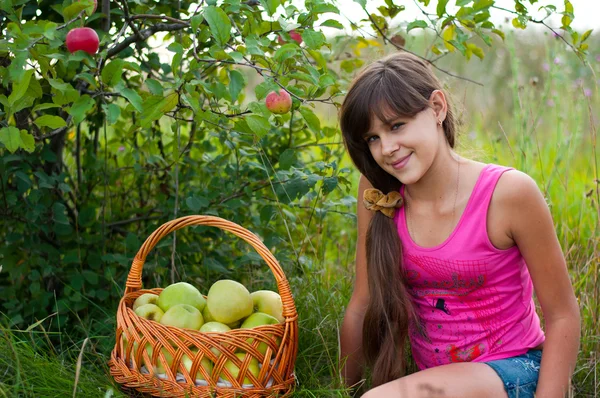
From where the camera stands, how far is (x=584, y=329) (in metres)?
2.13

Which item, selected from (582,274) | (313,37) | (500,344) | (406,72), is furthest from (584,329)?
(313,37)

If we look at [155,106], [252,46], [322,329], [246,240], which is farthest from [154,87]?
[322,329]

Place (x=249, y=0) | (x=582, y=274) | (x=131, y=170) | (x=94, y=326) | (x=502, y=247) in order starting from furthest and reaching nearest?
(x=131, y=170)
(x=582, y=274)
(x=94, y=326)
(x=249, y=0)
(x=502, y=247)

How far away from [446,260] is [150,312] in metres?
0.75

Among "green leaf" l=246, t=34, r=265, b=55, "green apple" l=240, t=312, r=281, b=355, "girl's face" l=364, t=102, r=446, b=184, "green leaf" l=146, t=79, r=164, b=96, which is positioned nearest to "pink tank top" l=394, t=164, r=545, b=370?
"girl's face" l=364, t=102, r=446, b=184

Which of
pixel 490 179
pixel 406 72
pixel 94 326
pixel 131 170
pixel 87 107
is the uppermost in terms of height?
pixel 406 72

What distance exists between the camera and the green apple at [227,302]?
1.69 meters

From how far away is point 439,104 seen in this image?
70.2 inches

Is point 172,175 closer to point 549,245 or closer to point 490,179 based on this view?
point 490,179

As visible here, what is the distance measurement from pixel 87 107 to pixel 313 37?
54 centimetres

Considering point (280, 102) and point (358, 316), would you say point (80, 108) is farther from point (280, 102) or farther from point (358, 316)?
point (358, 316)

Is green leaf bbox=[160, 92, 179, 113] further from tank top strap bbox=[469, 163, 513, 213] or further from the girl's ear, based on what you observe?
tank top strap bbox=[469, 163, 513, 213]

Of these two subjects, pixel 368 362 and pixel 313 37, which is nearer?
pixel 313 37

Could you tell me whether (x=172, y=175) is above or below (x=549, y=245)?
below
